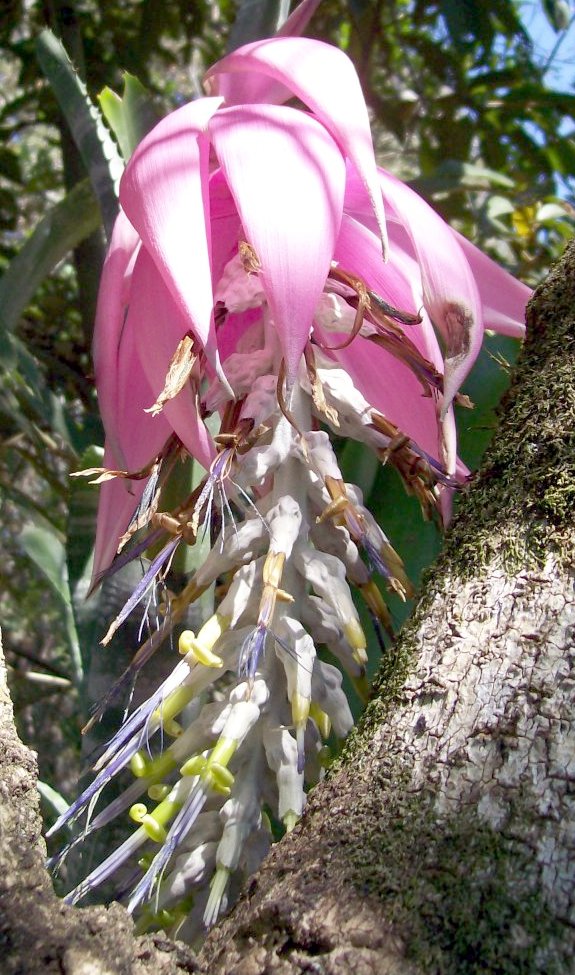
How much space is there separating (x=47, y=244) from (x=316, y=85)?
0.56 metres

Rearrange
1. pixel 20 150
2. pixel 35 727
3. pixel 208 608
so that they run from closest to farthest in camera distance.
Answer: pixel 208 608
pixel 35 727
pixel 20 150

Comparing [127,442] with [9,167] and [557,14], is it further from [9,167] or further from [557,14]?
[557,14]

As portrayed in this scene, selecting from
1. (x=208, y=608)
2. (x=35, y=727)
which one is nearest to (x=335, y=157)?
(x=208, y=608)

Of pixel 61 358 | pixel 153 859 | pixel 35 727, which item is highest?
pixel 153 859

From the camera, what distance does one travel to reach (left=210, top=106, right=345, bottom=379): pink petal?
396 mm

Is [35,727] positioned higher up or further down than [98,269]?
further down

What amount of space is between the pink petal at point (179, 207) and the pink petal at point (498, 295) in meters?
0.17

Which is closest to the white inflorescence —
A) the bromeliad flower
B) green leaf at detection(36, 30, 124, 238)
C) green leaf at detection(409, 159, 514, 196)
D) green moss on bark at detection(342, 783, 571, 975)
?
the bromeliad flower

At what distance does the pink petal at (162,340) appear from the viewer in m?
0.45

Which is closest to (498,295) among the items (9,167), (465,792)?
(465,792)

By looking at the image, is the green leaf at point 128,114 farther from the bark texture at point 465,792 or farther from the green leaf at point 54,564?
the bark texture at point 465,792

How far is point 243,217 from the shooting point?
40cm

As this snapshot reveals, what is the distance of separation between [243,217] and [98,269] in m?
1.00

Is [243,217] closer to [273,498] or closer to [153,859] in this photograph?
[273,498]
